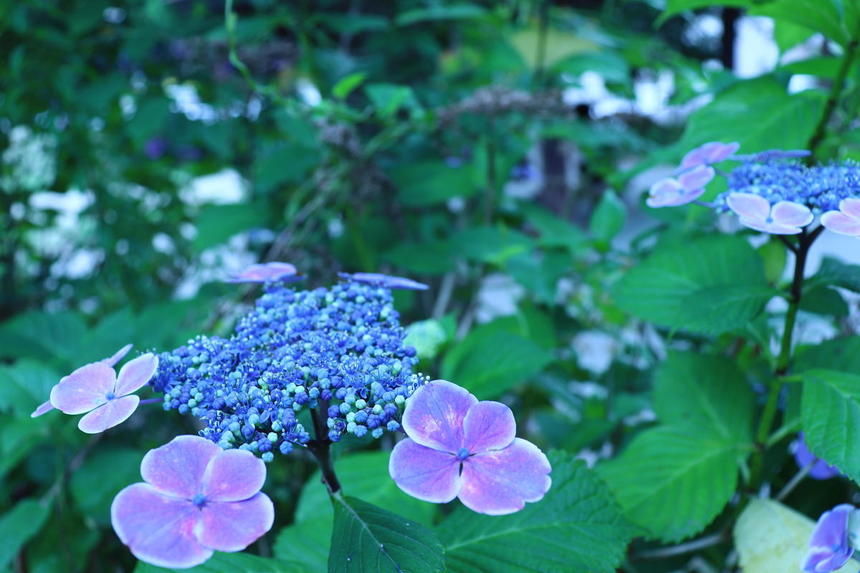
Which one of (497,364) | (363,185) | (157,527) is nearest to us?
(157,527)

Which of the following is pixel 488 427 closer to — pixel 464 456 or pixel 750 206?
pixel 464 456

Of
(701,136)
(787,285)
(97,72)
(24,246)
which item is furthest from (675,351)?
(24,246)

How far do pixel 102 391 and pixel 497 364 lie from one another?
19.6 inches

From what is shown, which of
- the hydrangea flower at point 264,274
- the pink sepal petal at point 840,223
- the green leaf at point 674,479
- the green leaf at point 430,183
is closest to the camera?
the pink sepal petal at point 840,223

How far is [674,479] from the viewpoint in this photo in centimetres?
71

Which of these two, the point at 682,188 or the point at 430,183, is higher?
the point at 682,188

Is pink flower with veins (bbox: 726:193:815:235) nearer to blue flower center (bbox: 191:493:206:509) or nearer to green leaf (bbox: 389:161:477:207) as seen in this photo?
blue flower center (bbox: 191:493:206:509)

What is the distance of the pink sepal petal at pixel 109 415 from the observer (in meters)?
0.40

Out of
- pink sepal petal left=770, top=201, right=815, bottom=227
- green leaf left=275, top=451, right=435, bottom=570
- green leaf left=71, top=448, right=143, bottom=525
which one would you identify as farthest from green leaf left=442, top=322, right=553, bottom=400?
green leaf left=71, top=448, right=143, bottom=525

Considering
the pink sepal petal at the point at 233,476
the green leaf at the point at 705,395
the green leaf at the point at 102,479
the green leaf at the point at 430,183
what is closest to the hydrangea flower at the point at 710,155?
the green leaf at the point at 705,395

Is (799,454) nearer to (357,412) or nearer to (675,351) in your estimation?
(675,351)

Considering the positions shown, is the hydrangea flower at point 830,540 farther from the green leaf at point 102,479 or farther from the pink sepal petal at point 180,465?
the green leaf at point 102,479

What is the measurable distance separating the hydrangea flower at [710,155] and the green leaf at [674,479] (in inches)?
Result: 10.9

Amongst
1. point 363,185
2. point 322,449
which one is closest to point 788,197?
point 322,449
